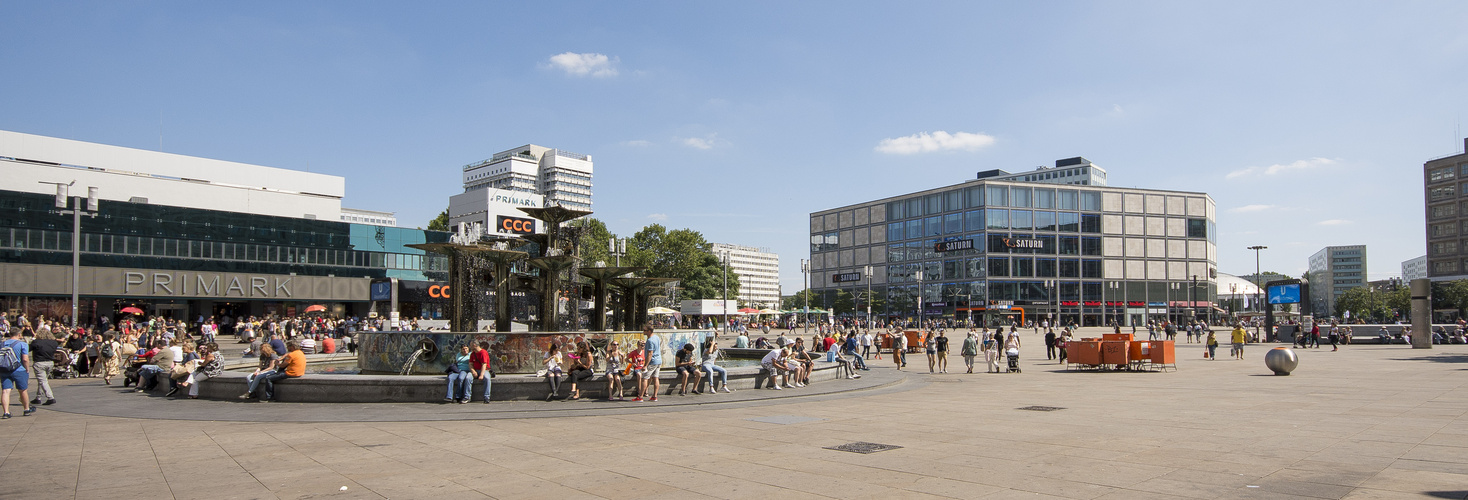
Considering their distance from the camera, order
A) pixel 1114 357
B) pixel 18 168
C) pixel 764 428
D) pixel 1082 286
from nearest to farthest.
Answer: pixel 764 428
pixel 1114 357
pixel 18 168
pixel 1082 286

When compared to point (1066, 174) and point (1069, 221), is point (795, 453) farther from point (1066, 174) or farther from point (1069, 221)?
point (1066, 174)

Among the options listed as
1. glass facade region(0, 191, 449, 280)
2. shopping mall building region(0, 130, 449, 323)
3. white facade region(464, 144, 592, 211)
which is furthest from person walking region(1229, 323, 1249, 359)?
white facade region(464, 144, 592, 211)

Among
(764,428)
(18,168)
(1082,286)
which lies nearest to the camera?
(764,428)

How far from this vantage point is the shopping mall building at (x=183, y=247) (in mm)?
48844

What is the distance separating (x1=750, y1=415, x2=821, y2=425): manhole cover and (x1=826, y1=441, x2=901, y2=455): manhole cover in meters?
2.40

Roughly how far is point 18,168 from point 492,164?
128 metres

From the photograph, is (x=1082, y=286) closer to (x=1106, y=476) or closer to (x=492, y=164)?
(x=1106, y=476)

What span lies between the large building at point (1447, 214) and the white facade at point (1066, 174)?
65.2 m

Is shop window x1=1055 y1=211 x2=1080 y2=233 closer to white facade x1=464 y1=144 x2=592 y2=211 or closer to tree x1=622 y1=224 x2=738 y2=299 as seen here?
tree x1=622 y1=224 x2=738 y2=299

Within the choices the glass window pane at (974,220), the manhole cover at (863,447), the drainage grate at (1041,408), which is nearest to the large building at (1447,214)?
the glass window pane at (974,220)

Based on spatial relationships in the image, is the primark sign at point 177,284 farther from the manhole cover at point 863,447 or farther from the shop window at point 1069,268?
the shop window at point 1069,268

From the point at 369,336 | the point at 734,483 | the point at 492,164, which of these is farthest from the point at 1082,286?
the point at 492,164

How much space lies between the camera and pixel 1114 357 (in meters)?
24.1

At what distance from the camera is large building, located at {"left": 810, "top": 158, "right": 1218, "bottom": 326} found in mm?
96125
